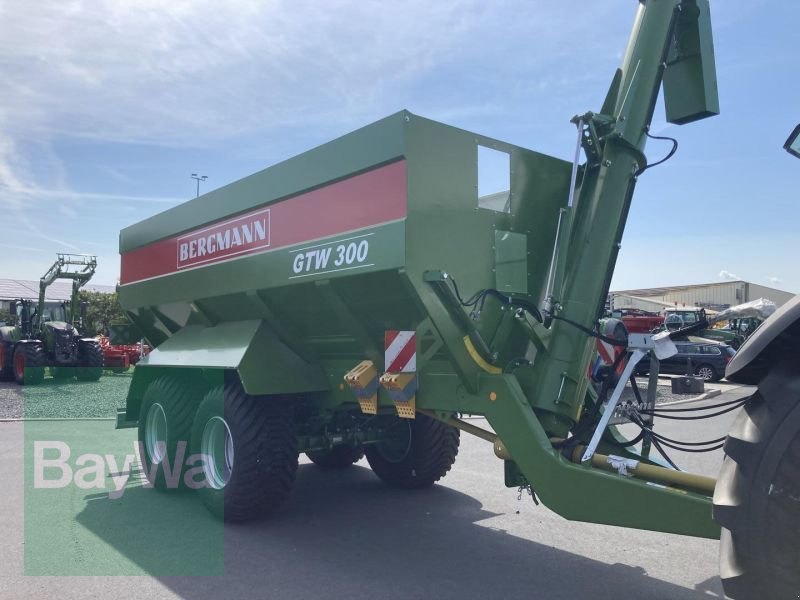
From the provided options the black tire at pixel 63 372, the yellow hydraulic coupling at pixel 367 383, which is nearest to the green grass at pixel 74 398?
the black tire at pixel 63 372

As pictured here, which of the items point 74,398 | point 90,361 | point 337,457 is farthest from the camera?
point 90,361

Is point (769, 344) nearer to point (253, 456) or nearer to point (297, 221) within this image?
point (297, 221)

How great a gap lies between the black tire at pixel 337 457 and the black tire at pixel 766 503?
5.36 meters

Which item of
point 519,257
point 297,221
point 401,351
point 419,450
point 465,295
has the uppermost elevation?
point 297,221

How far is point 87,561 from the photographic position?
4629mm

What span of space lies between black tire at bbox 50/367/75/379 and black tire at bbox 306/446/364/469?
46.4ft

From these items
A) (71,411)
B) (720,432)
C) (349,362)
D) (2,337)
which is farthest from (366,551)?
(2,337)

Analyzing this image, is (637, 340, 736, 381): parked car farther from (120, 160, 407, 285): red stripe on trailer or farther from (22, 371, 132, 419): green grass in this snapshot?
(120, 160, 407, 285): red stripe on trailer

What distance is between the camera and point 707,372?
67.1ft

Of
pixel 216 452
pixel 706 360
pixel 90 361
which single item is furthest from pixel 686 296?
pixel 216 452

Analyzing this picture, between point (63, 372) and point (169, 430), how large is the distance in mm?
14880

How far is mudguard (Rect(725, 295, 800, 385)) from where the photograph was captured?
2.53 m

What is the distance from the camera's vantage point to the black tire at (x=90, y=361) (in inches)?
742

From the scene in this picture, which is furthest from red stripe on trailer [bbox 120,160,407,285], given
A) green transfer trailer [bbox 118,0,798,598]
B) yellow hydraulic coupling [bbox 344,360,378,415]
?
yellow hydraulic coupling [bbox 344,360,378,415]
